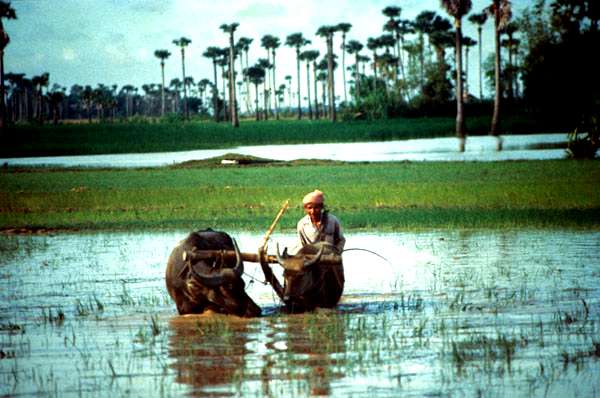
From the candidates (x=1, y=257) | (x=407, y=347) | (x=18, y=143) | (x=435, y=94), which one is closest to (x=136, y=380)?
(x=407, y=347)

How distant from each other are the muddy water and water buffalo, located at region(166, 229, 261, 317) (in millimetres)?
191

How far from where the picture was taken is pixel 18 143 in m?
67.8

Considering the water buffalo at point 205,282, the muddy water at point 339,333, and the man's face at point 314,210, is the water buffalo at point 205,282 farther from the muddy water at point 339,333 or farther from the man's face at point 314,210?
the man's face at point 314,210

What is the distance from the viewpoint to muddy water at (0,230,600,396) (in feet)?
29.3

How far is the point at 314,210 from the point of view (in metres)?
12.3

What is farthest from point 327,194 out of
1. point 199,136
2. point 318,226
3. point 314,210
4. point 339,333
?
point 199,136

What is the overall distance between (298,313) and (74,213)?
14.1 meters

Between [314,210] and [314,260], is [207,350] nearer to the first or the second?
[314,260]

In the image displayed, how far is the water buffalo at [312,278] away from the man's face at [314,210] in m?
0.40

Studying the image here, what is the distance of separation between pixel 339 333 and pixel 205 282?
1396 mm

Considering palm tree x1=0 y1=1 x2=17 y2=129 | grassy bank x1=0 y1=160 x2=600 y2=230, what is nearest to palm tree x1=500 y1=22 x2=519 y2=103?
palm tree x1=0 y1=1 x2=17 y2=129

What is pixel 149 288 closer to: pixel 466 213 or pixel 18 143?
pixel 466 213

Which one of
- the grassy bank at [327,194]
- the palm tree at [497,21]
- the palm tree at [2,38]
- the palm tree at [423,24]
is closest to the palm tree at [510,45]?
the palm tree at [423,24]

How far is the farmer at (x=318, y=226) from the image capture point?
12.3 meters
